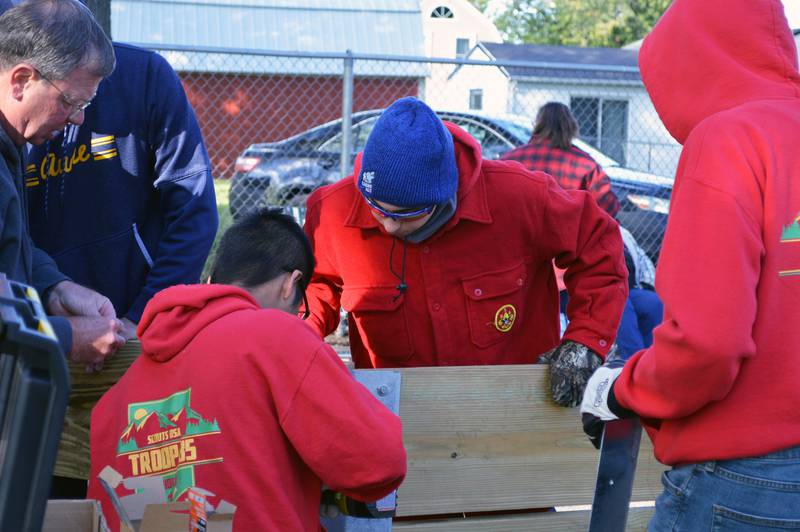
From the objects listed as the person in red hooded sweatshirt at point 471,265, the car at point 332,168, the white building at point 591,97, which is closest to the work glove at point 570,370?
the person in red hooded sweatshirt at point 471,265

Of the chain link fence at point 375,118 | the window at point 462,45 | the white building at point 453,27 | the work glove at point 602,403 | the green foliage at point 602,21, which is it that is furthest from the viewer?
the green foliage at point 602,21

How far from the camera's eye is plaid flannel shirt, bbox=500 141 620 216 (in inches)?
250

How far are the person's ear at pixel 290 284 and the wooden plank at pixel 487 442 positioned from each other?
0.48 m

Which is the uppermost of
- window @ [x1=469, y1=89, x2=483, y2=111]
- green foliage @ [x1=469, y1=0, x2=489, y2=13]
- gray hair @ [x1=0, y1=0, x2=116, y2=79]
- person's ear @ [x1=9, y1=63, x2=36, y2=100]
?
gray hair @ [x1=0, y1=0, x2=116, y2=79]

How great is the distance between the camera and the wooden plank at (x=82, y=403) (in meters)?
2.76

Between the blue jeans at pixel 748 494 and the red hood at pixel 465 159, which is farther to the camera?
the red hood at pixel 465 159

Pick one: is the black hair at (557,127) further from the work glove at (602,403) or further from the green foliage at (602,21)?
the green foliage at (602,21)

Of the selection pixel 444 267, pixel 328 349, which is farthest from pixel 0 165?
pixel 444 267

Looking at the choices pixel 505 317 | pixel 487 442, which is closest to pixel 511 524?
pixel 487 442

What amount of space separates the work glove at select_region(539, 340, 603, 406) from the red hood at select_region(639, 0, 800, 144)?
899mm

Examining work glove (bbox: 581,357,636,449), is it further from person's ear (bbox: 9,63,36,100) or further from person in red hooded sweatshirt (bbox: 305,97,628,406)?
person's ear (bbox: 9,63,36,100)

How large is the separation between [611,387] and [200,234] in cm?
159

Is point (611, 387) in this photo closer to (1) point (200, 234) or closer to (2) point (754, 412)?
(2) point (754, 412)

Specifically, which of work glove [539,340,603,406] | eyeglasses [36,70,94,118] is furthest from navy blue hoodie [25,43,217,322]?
work glove [539,340,603,406]
